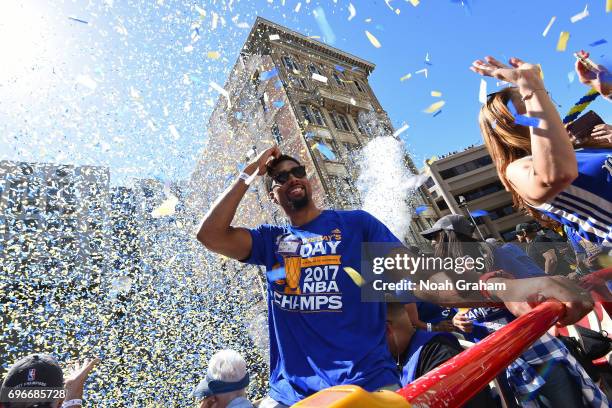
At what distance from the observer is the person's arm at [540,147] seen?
1275mm

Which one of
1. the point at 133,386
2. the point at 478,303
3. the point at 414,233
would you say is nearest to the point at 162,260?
the point at 133,386

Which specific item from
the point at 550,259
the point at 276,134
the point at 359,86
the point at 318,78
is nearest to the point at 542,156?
the point at 550,259

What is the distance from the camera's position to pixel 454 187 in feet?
163

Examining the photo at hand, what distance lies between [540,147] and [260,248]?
1.54 m

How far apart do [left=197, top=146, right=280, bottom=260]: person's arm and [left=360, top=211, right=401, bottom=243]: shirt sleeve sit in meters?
0.71

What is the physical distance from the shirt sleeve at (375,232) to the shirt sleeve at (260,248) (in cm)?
59

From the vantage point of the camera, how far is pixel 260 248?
2.27m

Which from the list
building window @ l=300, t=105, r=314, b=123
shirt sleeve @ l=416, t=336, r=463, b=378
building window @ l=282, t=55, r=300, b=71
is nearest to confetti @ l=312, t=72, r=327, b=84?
building window @ l=282, t=55, r=300, b=71

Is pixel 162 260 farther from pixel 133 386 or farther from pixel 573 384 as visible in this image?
pixel 573 384

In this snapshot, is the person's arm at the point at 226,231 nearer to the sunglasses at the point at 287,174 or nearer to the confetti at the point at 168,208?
the sunglasses at the point at 287,174

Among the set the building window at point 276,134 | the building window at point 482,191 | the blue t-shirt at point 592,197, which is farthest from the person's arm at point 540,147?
the building window at point 482,191

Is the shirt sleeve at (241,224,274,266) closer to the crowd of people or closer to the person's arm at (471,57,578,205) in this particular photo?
the crowd of people

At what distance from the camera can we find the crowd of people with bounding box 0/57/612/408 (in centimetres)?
137

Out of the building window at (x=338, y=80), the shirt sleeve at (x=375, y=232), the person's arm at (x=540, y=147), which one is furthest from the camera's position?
the building window at (x=338, y=80)
